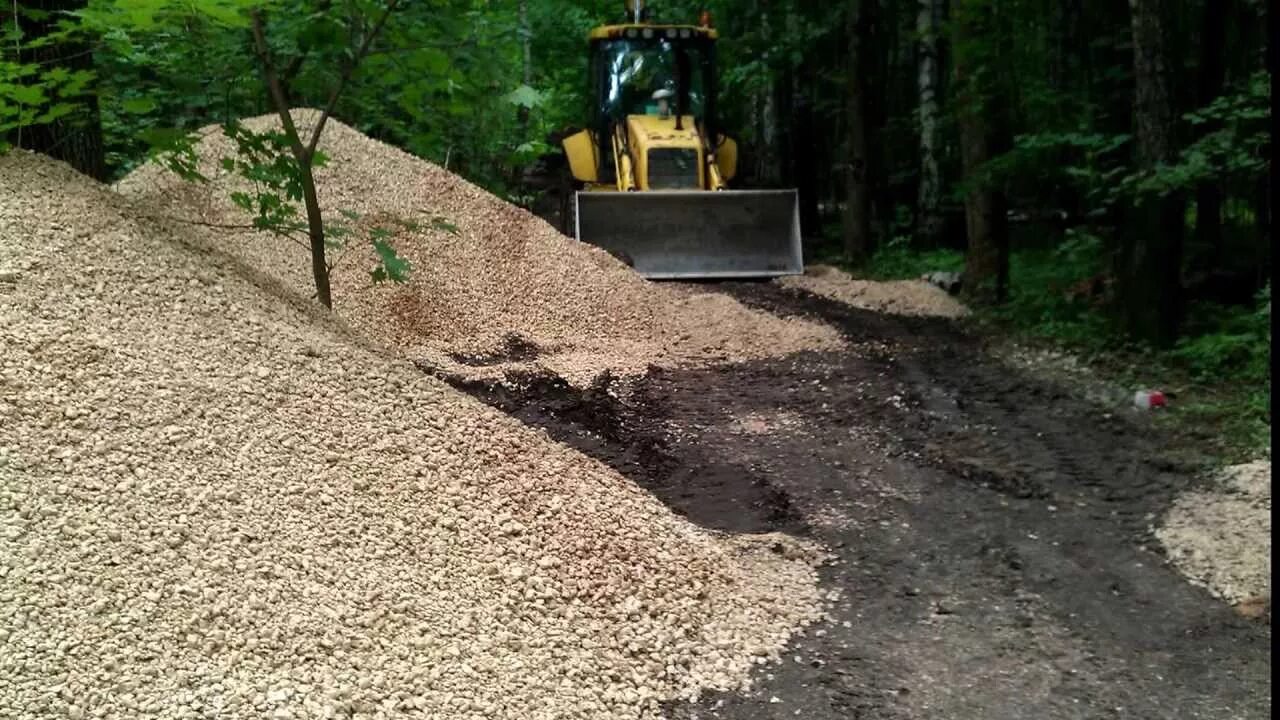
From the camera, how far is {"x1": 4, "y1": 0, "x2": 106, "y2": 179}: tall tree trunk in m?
5.65

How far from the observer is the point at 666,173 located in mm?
14164

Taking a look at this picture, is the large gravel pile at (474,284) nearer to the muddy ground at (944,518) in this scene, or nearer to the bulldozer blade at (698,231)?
the muddy ground at (944,518)

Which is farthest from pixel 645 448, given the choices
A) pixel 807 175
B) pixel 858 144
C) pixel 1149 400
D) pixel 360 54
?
pixel 807 175

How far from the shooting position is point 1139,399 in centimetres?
739

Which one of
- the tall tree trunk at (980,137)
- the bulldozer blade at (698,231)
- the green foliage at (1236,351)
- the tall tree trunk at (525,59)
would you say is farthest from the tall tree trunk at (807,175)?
the green foliage at (1236,351)

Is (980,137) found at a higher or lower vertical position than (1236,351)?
higher

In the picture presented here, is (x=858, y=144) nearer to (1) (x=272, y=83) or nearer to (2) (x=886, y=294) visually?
(2) (x=886, y=294)

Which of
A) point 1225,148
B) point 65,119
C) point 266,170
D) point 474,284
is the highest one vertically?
point 65,119

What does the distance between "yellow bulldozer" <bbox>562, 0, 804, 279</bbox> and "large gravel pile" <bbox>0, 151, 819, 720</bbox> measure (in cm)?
802

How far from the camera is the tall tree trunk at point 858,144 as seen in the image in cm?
1512

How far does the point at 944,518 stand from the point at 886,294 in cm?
712

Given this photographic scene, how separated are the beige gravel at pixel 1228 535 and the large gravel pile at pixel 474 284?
403 centimetres

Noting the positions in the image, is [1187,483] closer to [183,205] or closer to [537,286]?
[537,286]

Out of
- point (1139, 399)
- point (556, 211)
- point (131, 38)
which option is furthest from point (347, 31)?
point (556, 211)
